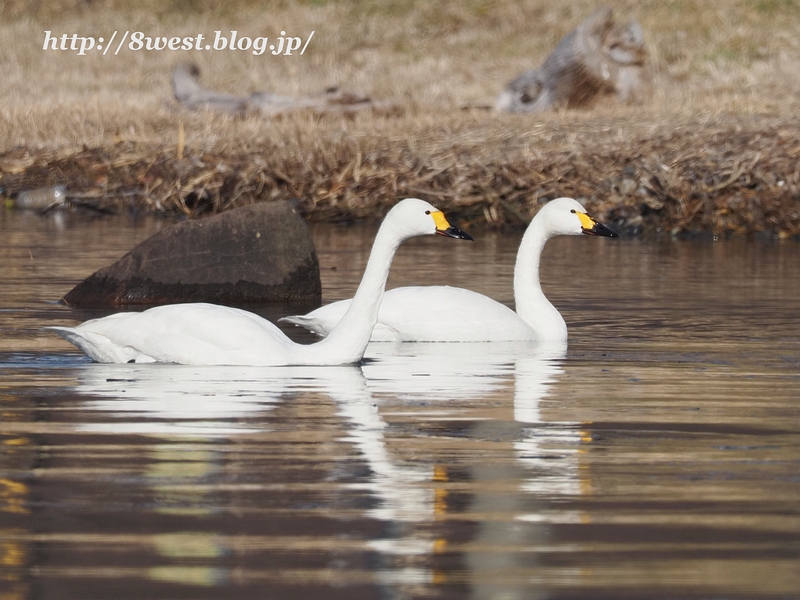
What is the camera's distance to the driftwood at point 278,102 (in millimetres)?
25016

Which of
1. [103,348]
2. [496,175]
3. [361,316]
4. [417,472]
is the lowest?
[417,472]

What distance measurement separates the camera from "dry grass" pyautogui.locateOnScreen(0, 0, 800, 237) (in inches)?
736

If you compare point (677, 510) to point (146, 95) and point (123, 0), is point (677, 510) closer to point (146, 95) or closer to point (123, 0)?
point (146, 95)

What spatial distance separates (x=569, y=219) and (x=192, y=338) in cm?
358

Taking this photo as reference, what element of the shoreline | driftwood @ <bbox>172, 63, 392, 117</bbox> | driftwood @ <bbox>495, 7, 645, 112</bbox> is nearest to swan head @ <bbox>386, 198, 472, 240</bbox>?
the shoreline

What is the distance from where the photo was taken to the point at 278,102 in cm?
2533

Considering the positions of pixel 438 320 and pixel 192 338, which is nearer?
pixel 192 338

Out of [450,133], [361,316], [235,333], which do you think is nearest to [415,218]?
[361,316]

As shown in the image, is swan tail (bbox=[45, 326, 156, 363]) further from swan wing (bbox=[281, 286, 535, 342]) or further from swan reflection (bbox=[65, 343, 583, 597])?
swan wing (bbox=[281, 286, 535, 342])

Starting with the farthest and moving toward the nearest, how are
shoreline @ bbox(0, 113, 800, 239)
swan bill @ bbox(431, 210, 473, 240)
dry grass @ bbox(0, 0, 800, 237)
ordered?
dry grass @ bbox(0, 0, 800, 237) < shoreline @ bbox(0, 113, 800, 239) < swan bill @ bbox(431, 210, 473, 240)

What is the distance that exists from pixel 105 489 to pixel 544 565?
5.13 ft

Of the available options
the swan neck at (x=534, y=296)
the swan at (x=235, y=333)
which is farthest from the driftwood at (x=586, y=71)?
the swan at (x=235, y=333)

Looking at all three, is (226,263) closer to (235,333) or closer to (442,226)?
(442,226)

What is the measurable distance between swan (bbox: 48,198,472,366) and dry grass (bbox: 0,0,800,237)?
33.4ft
